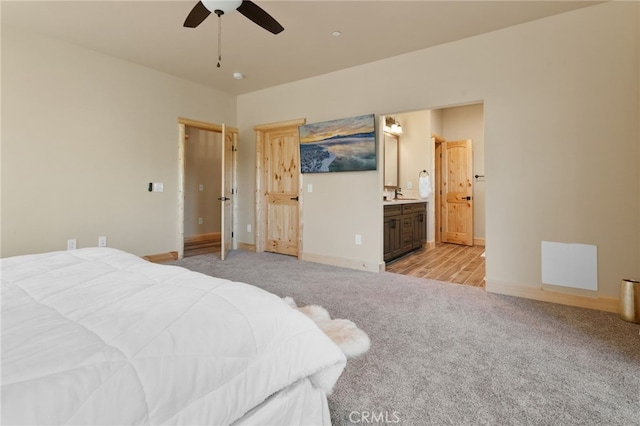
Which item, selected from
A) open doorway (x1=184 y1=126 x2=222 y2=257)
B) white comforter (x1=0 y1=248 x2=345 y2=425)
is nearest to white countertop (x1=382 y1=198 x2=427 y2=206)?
white comforter (x1=0 y1=248 x2=345 y2=425)

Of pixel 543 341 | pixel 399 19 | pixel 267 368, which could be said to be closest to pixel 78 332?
pixel 267 368

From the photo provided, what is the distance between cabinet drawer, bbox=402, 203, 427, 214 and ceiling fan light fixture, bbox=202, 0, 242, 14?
3.59 m

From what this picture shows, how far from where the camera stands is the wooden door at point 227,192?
4723mm

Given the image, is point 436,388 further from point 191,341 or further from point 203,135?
point 203,135

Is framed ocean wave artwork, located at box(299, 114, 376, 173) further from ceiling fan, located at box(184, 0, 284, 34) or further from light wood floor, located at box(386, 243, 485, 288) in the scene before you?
ceiling fan, located at box(184, 0, 284, 34)

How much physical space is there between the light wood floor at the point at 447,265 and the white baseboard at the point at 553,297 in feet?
0.94

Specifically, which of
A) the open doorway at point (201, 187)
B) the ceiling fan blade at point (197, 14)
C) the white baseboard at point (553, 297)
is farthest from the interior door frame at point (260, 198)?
the white baseboard at point (553, 297)

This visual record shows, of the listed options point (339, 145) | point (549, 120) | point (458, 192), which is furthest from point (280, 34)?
point (458, 192)

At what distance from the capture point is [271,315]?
101 centimetres

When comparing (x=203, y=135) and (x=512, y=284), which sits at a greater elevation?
(x=203, y=135)

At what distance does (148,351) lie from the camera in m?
0.75

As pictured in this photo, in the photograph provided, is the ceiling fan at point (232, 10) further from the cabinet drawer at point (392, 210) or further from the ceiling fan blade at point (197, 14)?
the cabinet drawer at point (392, 210)

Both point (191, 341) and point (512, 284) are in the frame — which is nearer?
point (191, 341)

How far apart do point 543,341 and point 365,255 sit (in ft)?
7.30
